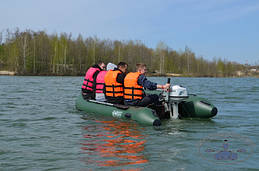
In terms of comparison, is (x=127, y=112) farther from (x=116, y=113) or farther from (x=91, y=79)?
(x=91, y=79)

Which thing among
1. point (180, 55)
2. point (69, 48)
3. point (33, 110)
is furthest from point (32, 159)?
point (180, 55)

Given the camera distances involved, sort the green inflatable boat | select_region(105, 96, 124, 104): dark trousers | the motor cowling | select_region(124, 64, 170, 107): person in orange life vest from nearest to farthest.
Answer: the green inflatable boat, the motor cowling, select_region(124, 64, 170, 107): person in orange life vest, select_region(105, 96, 124, 104): dark trousers

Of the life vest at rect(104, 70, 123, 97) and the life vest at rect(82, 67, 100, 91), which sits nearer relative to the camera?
the life vest at rect(104, 70, 123, 97)

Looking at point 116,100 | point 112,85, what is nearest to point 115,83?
point 112,85

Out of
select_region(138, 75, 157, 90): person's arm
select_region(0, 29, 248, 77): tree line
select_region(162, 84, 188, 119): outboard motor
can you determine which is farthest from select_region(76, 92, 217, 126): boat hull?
select_region(0, 29, 248, 77): tree line

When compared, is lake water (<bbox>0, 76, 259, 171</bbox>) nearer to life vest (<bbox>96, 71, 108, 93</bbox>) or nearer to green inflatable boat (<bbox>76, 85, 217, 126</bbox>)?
green inflatable boat (<bbox>76, 85, 217, 126</bbox>)

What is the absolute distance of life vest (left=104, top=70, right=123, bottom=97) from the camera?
796cm

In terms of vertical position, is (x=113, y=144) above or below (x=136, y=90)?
below

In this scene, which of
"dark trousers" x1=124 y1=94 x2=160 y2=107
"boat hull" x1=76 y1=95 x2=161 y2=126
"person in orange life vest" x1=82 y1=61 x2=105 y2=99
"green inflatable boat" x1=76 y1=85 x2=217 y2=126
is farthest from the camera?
"person in orange life vest" x1=82 y1=61 x2=105 y2=99

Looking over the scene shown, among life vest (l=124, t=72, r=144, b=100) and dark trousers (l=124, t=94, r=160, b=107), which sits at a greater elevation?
Answer: life vest (l=124, t=72, r=144, b=100)

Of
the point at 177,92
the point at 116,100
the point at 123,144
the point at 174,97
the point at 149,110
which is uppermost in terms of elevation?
the point at 177,92

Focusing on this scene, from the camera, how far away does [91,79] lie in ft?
31.2

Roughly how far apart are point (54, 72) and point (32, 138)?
46.9 metres

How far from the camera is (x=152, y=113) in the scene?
279 inches
